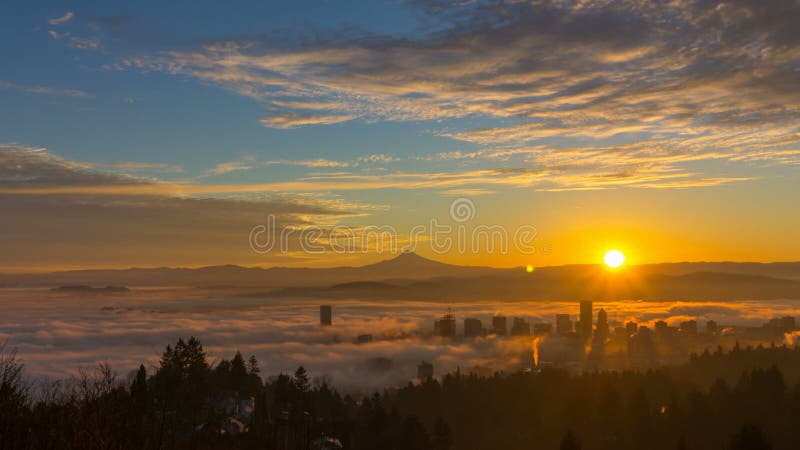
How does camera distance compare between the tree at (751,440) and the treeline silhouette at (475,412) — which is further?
the treeline silhouette at (475,412)

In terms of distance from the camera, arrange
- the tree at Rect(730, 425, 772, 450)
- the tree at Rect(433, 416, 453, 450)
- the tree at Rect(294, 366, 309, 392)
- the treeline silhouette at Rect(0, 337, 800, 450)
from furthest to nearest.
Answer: the tree at Rect(294, 366, 309, 392)
the tree at Rect(433, 416, 453, 450)
the treeline silhouette at Rect(0, 337, 800, 450)
the tree at Rect(730, 425, 772, 450)

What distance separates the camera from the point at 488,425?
416ft

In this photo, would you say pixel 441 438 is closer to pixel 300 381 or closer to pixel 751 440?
pixel 300 381

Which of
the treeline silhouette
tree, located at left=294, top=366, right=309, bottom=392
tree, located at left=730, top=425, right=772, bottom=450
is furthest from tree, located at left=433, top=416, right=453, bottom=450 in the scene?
tree, located at left=730, top=425, right=772, bottom=450

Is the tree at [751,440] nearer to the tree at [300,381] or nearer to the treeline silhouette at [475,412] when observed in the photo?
the treeline silhouette at [475,412]

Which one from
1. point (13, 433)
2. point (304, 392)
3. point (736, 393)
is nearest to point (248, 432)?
point (304, 392)

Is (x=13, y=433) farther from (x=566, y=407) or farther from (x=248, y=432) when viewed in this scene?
(x=566, y=407)

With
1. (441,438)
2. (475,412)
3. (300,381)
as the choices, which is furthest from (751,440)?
(475,412)

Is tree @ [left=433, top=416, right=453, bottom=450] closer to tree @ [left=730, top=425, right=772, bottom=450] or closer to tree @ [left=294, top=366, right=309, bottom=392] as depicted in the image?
tree @ [left=294, top=366, right=309, bottom=392]

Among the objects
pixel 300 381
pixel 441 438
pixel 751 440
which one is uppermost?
pixel 751 440


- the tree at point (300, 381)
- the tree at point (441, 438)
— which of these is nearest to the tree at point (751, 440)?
the tree at point (441, 438)

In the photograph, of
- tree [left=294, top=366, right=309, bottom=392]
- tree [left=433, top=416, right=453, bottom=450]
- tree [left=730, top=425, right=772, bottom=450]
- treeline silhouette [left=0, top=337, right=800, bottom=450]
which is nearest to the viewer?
tree [left=730, top=425, right=772, bottom=450]

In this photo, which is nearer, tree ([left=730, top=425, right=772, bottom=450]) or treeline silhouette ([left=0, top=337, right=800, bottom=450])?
tree ([left=730, top=425, right=772, bottom=450])

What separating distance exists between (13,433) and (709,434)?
87.4 m
